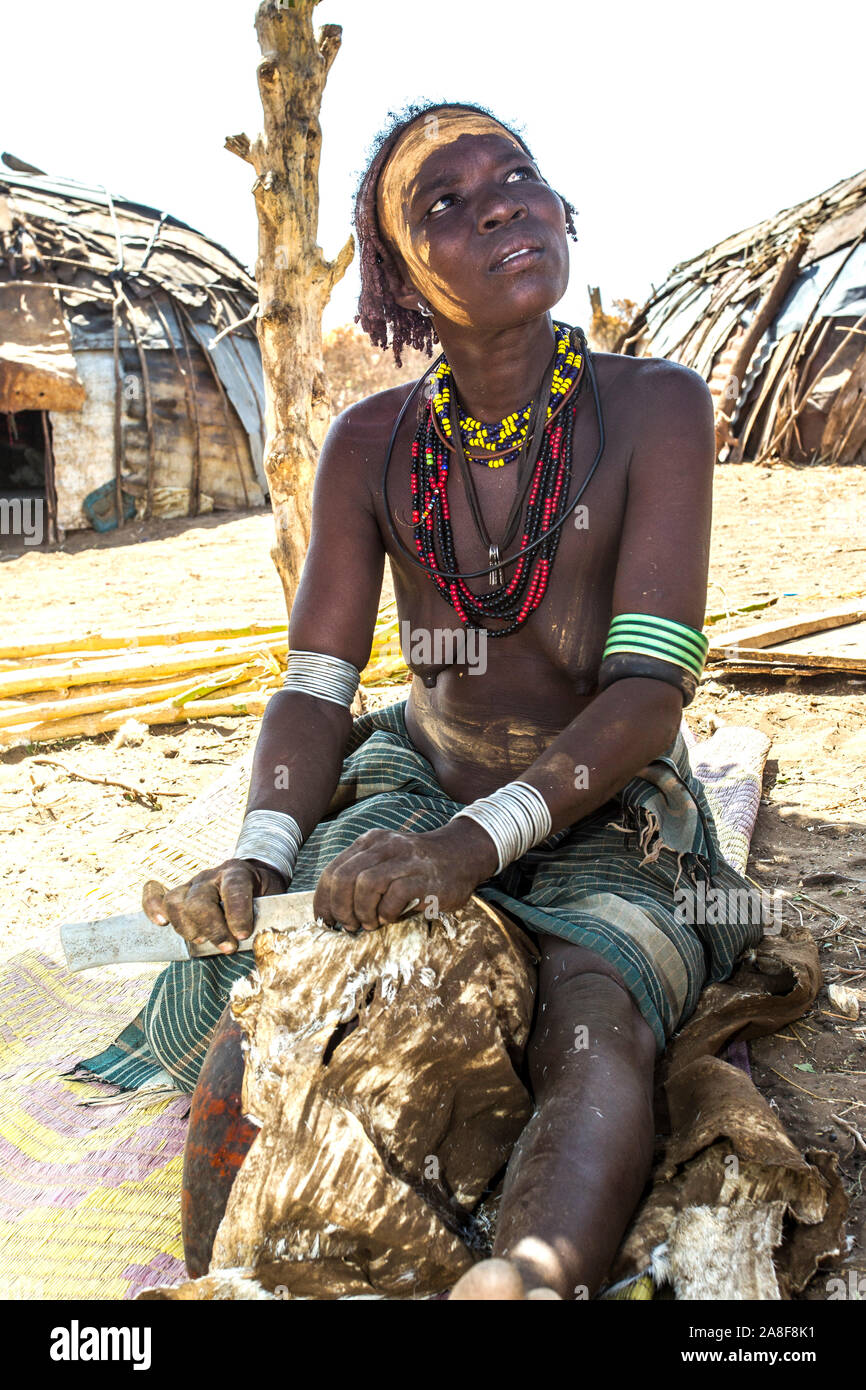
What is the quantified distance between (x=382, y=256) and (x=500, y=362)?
0.45 meters

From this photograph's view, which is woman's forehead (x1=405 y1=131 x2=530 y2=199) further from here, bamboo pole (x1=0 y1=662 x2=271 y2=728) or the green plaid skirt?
bamboo pole (x1=0 y1=662 x2=271 y2=728)

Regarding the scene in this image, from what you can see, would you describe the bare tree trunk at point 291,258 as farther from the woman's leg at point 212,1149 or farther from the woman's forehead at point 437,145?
the woman's leg at point 212,1149

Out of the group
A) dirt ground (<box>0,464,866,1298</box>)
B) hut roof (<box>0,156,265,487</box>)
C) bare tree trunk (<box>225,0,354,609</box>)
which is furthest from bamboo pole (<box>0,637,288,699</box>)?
hut roof (<box>0,156,265,487</box>)

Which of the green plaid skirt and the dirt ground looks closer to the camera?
the green plaid skirt

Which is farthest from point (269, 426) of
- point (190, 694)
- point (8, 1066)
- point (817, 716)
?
point (8, 1066)

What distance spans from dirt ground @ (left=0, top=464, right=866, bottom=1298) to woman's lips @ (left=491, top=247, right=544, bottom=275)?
5.42 ft

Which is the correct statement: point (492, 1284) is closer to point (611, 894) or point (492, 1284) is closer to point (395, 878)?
point (395, 878)

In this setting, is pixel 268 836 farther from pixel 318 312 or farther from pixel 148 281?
pixel 148 281

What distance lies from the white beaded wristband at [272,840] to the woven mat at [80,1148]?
640mm

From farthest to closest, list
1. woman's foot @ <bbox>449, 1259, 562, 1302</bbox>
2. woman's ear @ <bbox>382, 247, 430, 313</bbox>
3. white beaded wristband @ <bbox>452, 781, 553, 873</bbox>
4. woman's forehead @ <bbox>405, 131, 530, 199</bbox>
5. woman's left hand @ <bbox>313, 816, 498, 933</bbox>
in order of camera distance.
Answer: woman's ear @ <bbox>382, 247, 430, 313</bbox>
woman's forehead @ <bbox>405, 131, 530, 199</bbox>
white beaded wristband @ <bbox>452, 781, 553, 873</bbox>
woman's left hand @ <bbox>313, 816, 498, 933</bbox>
woman's foot @ <bbox>449, 1259, 562, 1302</bbox>

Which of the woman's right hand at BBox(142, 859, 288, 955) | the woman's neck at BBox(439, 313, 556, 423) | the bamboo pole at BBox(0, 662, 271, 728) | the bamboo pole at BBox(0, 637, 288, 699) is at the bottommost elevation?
the bamboo pole at BBox(0, 662, 271, 728)

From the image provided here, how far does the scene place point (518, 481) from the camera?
2266mm

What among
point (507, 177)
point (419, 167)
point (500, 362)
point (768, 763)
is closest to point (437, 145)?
point (419, 167)

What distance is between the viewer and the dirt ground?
2.22 meters
